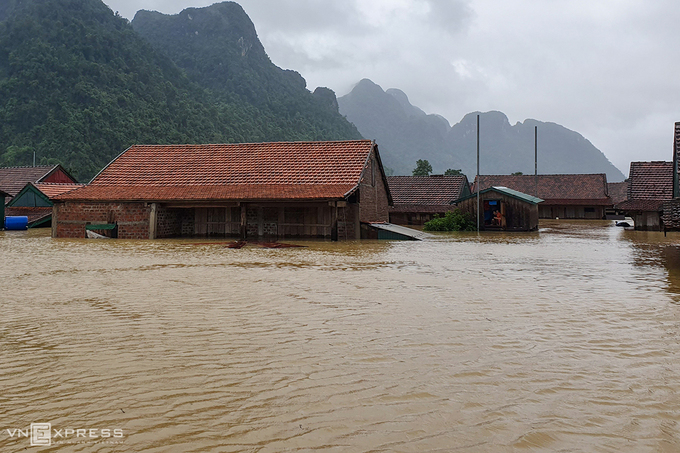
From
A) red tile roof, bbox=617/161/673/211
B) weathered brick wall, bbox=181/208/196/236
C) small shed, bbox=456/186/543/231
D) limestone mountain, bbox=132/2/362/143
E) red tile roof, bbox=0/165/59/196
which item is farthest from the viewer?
limestone mountain, bbox=132/2/362/143

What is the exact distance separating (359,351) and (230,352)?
1183 mm

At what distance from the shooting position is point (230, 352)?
4742mm

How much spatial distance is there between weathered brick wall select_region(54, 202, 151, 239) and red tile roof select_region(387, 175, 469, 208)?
70.1 ft

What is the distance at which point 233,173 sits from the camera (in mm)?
23969

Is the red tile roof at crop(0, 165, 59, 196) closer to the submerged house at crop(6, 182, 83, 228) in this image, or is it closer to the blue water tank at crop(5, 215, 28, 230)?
the submerged house at crop(6, 182, 83, 228)

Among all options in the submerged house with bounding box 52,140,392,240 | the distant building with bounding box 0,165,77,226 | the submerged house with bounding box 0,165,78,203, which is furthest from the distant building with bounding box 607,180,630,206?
the submerged house with bounding box 0,165,78,203

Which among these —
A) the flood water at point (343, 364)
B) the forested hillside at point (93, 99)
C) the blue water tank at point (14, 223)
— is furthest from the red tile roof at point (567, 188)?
the flood water at point (343, 364)

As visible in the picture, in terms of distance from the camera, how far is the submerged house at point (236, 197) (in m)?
21.0

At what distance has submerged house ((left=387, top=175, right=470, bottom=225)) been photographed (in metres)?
37.9

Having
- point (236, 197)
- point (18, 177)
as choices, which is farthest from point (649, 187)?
point (18, 177)

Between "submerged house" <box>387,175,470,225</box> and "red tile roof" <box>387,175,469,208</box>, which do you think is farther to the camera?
"red tile roof" <box>387,175,469,208</box>

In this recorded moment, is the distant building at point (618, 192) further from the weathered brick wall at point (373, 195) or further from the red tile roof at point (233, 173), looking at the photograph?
the red tile roof at point (233, 173)

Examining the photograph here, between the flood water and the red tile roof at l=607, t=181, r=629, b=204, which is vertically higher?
the red tile roof at l=607, t=181, r=629, b=204

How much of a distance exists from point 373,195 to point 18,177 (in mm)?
26524
